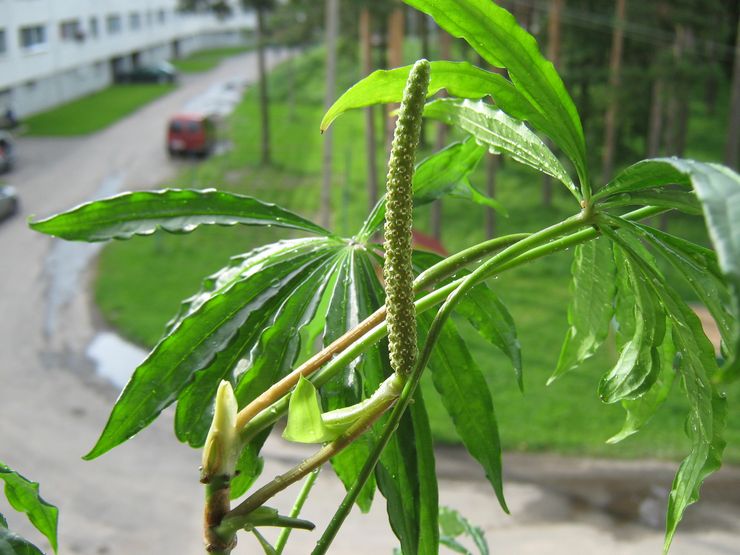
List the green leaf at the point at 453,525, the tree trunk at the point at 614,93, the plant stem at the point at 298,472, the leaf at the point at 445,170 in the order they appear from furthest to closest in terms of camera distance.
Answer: the tree trunk at the point at 614,93 < the green leaf at the point at 453,525 < the leaf at the point at 445,170 < the plant stem at the point at 298,472

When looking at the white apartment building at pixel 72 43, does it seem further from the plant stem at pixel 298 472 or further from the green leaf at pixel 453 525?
the plant stem at pixel 298 472

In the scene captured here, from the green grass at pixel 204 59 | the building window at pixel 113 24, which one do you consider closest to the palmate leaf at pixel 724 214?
the building window at pixel 113 24

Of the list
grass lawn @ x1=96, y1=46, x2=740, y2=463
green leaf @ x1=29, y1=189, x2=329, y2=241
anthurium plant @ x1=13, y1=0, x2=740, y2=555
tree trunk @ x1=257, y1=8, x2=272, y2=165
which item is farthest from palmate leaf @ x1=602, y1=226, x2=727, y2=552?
tree trunk @ x1=257, y1=8, x2=272, y2=165

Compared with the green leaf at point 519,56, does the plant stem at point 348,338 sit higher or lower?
lower

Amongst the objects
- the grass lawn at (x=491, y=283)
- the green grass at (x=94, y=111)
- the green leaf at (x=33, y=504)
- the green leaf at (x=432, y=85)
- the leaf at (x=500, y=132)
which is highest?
the green leaf at (x=432, y=85)

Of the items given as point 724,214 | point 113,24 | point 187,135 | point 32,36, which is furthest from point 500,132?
point 113,24
